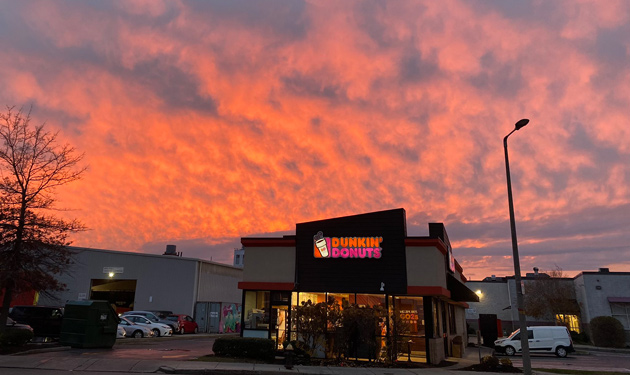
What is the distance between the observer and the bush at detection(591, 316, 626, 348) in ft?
131

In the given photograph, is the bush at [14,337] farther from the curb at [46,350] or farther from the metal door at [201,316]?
the metal door at [201,316]

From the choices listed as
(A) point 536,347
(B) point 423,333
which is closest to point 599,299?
(A) point 536,347

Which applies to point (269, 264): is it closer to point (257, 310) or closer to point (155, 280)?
point (257, 310)

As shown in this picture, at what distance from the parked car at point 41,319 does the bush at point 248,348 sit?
12617 mm

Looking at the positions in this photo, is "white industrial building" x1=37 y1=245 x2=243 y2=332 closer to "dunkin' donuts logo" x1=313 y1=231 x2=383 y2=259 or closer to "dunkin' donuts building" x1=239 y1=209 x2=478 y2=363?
"dunkin' donuts building" x1=239 y1=209 x2=478 y2=363

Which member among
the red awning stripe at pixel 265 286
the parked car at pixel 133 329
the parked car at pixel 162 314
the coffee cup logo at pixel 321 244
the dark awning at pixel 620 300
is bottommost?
the parked car at pixel 133 329

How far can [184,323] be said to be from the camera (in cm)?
4022

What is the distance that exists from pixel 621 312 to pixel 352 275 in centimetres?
3645

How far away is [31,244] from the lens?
20688 millimetres

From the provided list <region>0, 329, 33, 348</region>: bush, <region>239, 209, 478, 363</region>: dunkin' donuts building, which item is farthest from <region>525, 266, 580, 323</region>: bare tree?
<region>0, 329, 33, 348</region>: bush

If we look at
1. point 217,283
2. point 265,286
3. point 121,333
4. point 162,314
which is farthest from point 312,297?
point 217,283

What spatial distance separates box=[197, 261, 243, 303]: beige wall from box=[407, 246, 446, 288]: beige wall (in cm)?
2924

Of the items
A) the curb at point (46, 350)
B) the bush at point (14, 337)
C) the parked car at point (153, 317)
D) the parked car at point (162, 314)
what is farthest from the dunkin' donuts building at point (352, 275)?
the parked car at point (162, 314)

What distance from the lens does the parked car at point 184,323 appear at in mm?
39500
